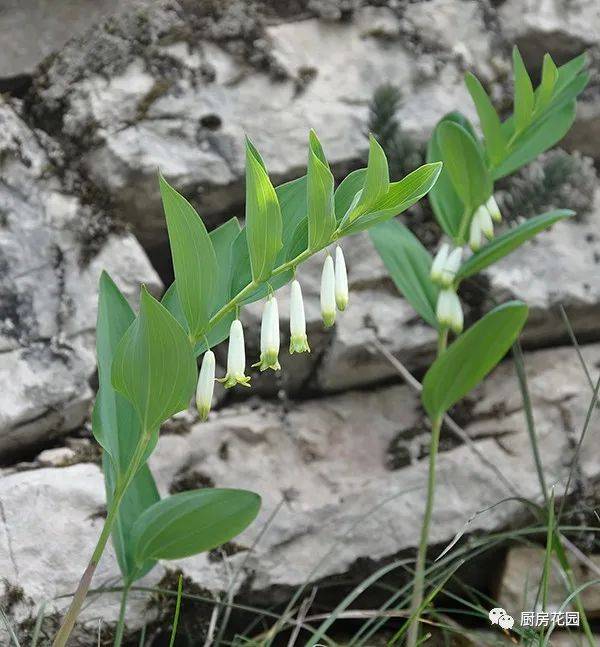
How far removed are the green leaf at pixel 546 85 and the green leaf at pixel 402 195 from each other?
27.6 inches

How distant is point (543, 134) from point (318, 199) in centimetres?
90

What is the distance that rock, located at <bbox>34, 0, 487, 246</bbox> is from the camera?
2170mm

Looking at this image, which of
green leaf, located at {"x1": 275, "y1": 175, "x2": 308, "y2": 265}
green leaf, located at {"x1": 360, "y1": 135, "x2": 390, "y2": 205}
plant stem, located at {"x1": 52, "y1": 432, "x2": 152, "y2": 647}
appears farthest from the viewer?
green leaf, located at {"x1": 275, "y1": 175, "x2": 308, "y2": 265}

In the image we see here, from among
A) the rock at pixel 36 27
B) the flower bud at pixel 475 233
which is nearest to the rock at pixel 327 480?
the flower bud at pixel 475 233

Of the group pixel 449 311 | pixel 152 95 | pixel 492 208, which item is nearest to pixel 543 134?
pixel 492 208

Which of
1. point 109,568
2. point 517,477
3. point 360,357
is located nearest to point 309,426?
point 360,357

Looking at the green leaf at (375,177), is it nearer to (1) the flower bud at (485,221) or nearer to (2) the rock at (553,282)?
(1) the flower bud at (485,221)

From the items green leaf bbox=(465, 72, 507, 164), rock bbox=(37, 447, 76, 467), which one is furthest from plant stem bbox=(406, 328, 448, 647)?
rock bbox=(37, 447, 76, 467)

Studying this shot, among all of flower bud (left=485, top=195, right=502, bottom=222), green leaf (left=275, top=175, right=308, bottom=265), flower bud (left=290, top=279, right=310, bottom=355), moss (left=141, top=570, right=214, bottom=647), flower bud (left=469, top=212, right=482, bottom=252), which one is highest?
green leaf (left=275, top=175, right=308, bottom=265)

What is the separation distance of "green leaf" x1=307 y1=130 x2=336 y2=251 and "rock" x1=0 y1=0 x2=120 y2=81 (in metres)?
1.48

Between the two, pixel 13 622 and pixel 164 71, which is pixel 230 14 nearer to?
pixel 164 71

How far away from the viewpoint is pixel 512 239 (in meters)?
1.55

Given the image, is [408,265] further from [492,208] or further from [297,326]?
[297,326]

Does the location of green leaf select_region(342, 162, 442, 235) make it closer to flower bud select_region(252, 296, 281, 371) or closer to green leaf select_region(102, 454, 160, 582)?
flower bud select_region(252, 296, 281, 371)
